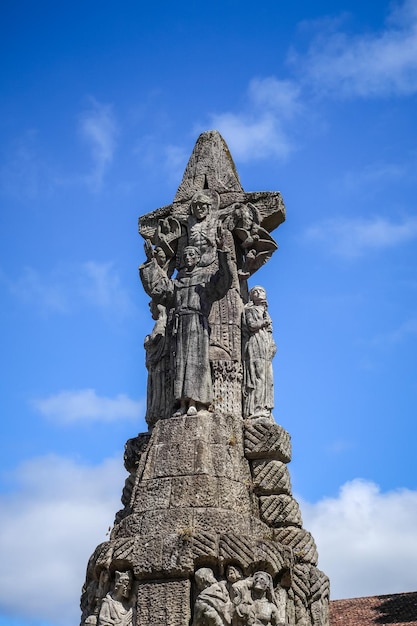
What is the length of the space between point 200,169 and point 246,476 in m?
4.77

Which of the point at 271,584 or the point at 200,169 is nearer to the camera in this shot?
the point at 271,584

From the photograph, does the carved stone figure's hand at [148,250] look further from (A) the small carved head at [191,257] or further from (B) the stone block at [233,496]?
(B) the stone block at [233,496]

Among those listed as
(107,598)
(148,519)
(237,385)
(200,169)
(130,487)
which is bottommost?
(107,598)

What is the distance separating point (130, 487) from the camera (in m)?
11.3

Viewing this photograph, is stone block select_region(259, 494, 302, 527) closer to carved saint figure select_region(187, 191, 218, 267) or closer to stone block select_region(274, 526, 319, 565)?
stone block select_region(274, 526, 319, 565)

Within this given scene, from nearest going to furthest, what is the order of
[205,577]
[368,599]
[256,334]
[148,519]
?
1. [205,577]
2. [148,519]
3. [256,334]
4. [368,599]

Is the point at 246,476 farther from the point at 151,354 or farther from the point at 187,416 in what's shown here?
the point at 151,354

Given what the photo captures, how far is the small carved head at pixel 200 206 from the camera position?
40.2 ft

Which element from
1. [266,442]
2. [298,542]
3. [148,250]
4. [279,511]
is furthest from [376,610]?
[148,250]

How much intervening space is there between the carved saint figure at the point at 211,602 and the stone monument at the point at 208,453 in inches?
0.4

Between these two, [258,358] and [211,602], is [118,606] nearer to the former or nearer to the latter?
[211,602]

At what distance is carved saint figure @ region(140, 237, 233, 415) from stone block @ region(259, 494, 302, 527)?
1426 mm

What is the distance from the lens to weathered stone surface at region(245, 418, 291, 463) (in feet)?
35.2

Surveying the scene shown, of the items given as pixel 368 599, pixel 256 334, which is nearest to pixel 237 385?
pixel 256 334
